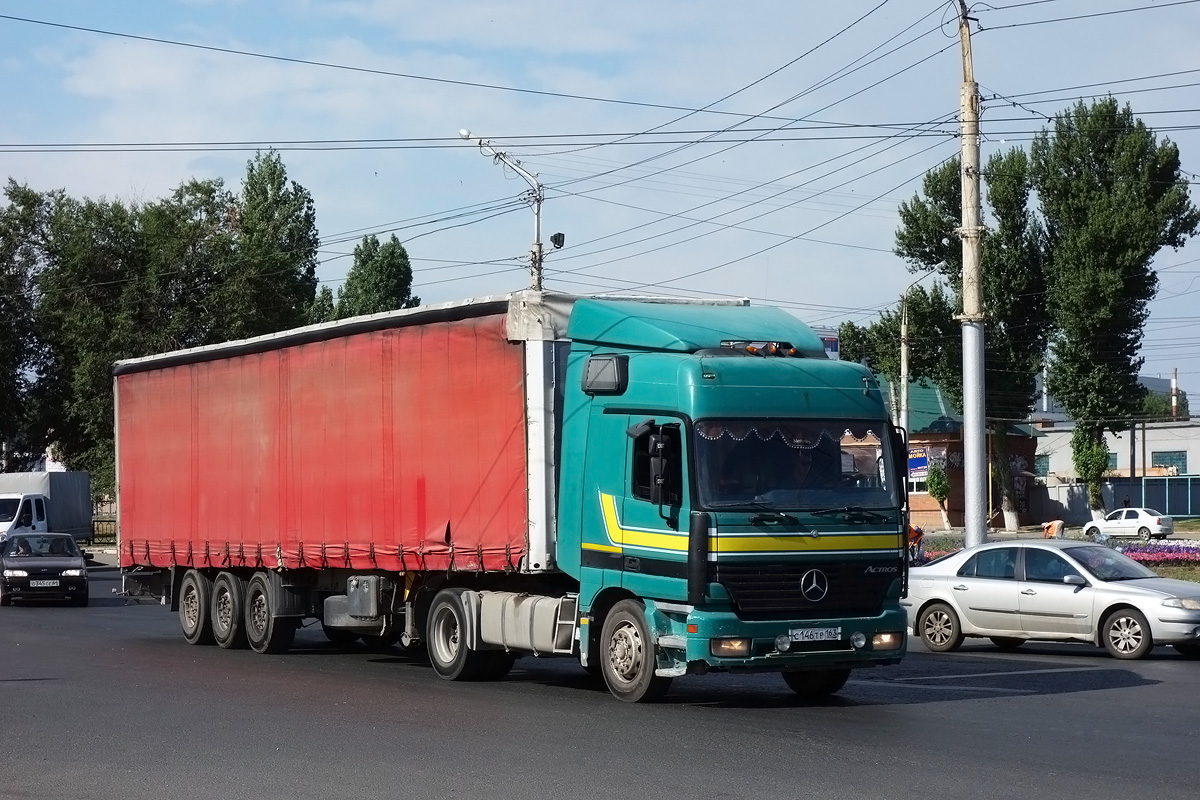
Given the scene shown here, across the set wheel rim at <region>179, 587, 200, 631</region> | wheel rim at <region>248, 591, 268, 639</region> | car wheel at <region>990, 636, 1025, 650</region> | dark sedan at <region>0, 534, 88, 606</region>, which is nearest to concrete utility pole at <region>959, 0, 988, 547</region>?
car wheel at <region>990, 636, 1025, 650</region>

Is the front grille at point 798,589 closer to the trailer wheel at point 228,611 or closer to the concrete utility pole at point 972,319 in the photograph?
the trailer wheel at point 228,611

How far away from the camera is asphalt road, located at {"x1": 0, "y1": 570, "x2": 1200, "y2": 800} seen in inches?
360

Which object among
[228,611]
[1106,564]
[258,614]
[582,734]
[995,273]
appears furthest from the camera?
[995,273]

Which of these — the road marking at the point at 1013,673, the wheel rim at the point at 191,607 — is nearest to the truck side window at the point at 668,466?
the road marking at the point at 1013,673

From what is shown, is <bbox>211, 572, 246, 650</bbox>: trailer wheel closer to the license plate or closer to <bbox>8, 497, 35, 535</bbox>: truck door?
the license plate

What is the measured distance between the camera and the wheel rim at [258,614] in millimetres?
19391

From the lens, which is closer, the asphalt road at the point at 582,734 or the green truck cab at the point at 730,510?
the asphalt road at the point at 582,734

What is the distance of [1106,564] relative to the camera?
60.2ft

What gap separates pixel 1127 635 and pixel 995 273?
47.4 metres

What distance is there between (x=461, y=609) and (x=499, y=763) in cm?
552

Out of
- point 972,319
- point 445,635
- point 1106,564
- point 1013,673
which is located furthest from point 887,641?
point 972,319

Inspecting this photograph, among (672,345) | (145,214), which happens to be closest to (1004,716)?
(672,345)

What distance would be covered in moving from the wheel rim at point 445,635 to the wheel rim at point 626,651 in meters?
2.70

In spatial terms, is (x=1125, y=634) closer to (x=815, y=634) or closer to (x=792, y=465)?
(x=815, y=634)
